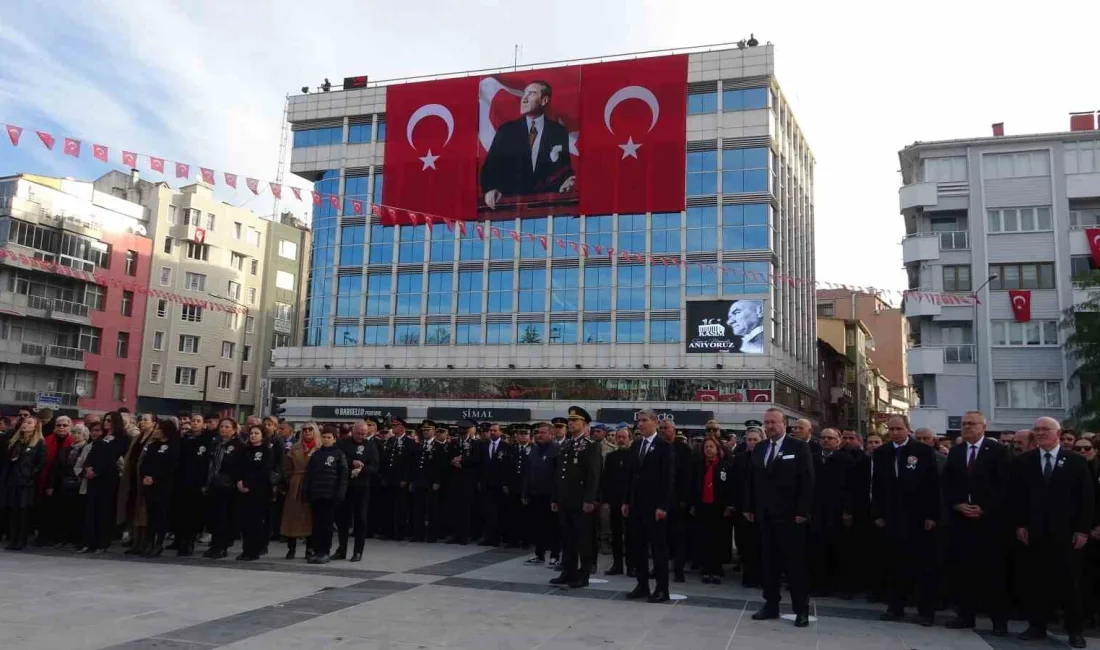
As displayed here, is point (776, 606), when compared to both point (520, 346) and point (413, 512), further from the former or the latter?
point (520, 346)

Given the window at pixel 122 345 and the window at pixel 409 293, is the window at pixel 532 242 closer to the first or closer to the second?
the window at pixel 409 293

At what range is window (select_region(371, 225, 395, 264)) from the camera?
57.2 m

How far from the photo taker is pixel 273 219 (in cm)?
6831

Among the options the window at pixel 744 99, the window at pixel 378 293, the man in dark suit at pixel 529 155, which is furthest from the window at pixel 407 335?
the window at pixel 744 99

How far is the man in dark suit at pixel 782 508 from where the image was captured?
30.5 ft

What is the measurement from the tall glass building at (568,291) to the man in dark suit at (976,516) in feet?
119

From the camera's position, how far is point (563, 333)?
52562 mm

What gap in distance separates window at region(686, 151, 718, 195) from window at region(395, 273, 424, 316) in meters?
18.5

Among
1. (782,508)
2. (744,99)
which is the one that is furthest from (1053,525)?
(744,99)

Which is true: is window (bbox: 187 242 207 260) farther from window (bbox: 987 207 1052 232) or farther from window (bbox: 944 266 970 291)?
window (bbox: 987 207 1052 232)

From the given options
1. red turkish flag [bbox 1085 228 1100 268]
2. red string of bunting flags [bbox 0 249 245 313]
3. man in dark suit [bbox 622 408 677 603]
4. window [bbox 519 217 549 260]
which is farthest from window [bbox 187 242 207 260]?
man in dark suit [bbox 622 408 677 603]

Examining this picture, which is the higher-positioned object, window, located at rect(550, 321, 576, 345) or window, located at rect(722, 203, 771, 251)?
window, located at rect(722, 203, 771, 251)

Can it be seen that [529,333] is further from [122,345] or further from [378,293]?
[122,345]

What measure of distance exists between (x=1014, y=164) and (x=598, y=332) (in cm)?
2386
